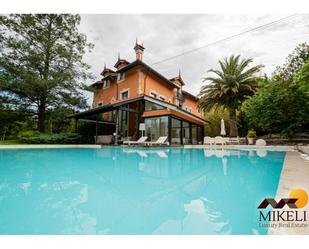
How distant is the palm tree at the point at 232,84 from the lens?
57.1 ft

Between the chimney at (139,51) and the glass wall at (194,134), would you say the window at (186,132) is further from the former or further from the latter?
the chimney at (139,51)

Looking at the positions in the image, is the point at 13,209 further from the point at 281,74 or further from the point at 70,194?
the point at 281,74

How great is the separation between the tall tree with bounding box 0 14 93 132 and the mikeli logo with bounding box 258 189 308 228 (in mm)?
17498

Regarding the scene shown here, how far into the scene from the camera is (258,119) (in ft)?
47.2

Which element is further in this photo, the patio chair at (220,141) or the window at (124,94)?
the window at (124,94)

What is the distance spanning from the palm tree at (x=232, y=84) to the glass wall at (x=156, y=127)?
21.3 feet

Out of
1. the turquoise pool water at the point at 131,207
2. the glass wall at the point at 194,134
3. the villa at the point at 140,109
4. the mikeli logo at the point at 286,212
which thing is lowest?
the turquoise pool water at the point at 131,207

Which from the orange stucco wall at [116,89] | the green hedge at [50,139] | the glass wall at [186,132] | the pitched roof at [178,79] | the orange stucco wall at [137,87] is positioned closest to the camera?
the green hedge at [50,139]

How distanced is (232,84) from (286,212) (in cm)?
Answer: 1733

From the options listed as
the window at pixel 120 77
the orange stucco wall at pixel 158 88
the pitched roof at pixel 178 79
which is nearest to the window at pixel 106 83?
the window at pixel 120 77

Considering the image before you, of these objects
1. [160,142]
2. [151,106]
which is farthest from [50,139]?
[160,142]

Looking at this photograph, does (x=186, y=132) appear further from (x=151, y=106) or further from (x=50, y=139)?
(x=50, y=139)
